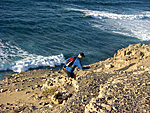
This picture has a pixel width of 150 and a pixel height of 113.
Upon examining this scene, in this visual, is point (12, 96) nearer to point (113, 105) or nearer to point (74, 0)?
point (113, 105)

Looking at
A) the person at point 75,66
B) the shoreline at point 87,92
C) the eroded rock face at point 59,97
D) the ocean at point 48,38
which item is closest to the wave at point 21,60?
the ocean at point 48,38

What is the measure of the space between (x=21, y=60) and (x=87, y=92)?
8622 millimetres

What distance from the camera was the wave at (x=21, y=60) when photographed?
40.3 feet

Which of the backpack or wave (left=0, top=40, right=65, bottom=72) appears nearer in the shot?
the backpack

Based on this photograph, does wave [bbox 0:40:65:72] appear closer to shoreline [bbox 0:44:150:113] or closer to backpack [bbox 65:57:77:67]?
shoreline [bbox 0:44:150:113]

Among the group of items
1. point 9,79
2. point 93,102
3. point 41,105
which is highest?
point 93,102

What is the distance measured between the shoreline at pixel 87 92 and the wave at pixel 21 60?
7.74 feet

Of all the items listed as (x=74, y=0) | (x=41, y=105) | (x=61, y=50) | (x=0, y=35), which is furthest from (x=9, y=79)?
(x=74, y=0)

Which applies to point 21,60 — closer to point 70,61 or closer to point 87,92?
point 70,61

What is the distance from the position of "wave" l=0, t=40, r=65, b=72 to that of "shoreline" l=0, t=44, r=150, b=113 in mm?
2360

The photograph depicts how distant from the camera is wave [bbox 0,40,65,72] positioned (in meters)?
12.3

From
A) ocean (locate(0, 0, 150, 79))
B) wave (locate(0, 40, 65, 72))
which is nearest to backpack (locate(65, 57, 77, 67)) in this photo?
ocean (locate(0, 0, 150, 79))

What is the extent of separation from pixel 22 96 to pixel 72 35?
12101 millimetres

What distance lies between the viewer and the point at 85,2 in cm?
4003
